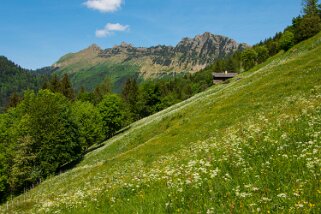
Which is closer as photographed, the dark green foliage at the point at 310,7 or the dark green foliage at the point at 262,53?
the dark green foliage at the point at 310,7

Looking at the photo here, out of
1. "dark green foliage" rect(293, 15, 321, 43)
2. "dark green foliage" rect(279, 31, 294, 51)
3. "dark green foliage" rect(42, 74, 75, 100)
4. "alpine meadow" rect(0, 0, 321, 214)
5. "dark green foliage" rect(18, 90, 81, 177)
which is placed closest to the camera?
"alpine meadow" rect(0, 0, 321, 214)

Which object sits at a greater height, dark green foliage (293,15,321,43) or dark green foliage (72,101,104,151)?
dark green foliage (293,15,321,43)

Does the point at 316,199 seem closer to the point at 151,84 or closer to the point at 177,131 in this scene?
the point at 177,131

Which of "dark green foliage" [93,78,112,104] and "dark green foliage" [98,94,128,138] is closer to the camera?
"dark green foliage" [98,94,128,138]

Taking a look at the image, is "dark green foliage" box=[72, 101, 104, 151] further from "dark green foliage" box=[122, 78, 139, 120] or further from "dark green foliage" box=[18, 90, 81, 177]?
"dark green foliage" box=[122, 78, 139, 120]

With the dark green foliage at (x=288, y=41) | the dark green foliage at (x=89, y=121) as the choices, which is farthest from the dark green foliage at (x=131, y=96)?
the dark green foliage at (x=288, y=41)

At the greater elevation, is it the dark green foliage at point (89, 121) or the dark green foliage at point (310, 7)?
the dark green foliage at point (310, 7)

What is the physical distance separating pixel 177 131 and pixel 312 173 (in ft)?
113

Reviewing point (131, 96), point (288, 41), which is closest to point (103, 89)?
point (131, 96)

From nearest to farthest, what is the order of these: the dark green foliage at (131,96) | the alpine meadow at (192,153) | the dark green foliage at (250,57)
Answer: the alpine meadow at (192,153)
the dark green foliage at (131,96)
the dark green foliage at (250,57)

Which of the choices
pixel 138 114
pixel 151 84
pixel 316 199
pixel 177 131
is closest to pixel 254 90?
pixel 177 131

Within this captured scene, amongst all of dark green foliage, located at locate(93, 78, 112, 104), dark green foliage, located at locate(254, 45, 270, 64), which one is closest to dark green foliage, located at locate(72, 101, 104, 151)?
dark green foliage, located at locate(93, 78, 112, 104)

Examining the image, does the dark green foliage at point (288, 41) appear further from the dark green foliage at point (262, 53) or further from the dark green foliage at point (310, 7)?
the dark green foliage at point (262, 53)

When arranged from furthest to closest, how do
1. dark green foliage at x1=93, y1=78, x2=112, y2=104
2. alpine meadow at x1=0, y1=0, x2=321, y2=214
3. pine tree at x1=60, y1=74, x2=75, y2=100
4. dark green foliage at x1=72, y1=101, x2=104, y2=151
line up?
dark green foliage at x1=93, y1=78, x2=112, y2=104 → pine tree at x1=60, y1=74, x2=75, y2=100 → dark green foliage at x1=72, y1=101, x2=104, y2=151 → alpine meadow at x1=0, y1=0, x2=321, y2=214
